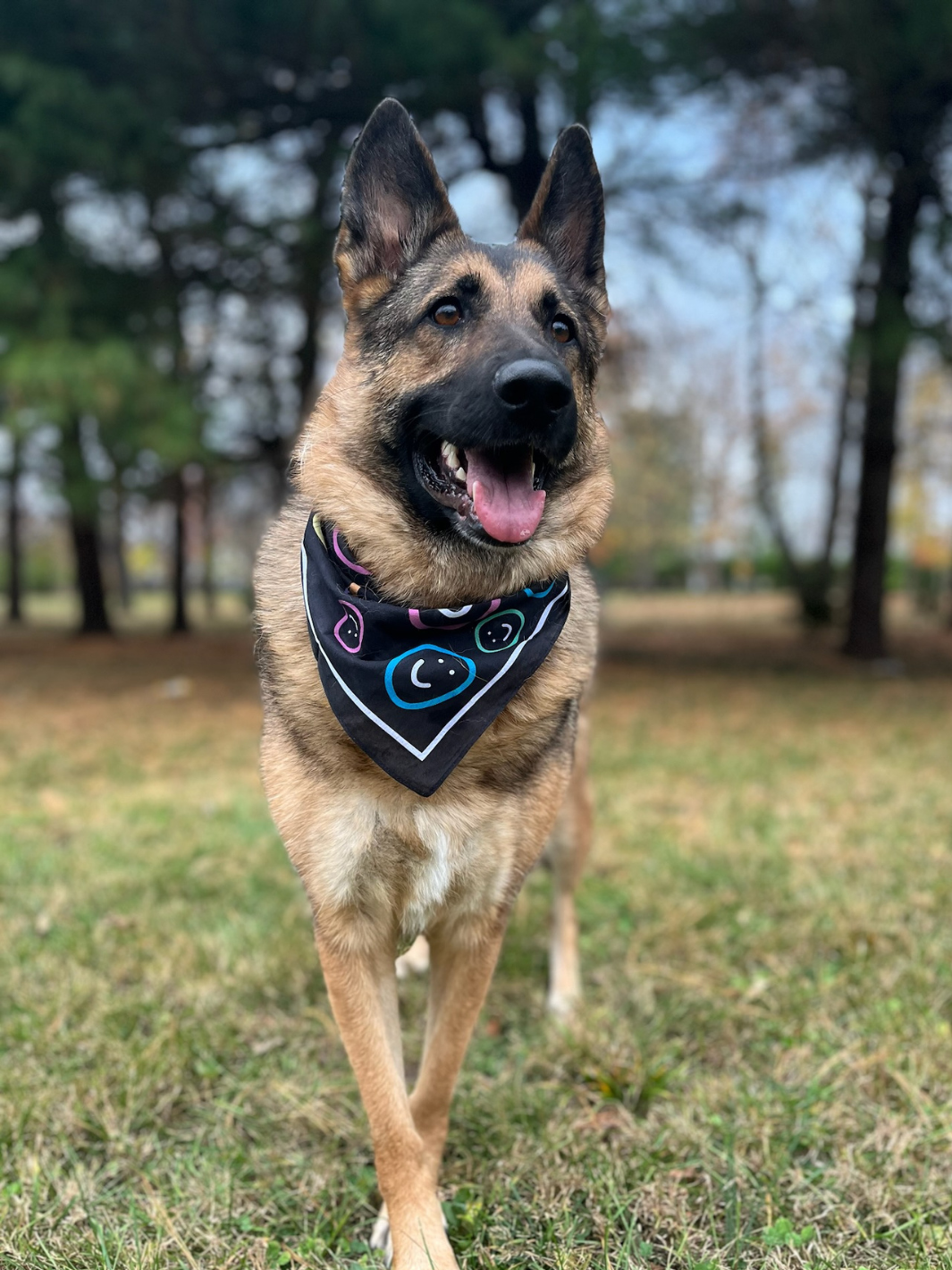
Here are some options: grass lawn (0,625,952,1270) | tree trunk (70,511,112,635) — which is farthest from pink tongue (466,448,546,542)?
tree trunk (70,511,112,635)

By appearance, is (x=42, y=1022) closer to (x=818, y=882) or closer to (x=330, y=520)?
(x=330, y=520)

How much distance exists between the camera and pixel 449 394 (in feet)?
7.38

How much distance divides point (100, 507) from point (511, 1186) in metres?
11.6

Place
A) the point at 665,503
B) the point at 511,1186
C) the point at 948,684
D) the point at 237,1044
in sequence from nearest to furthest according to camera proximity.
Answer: the point at 511,1186
the point at 237,1044
the point at 948,684
the point at 665,503

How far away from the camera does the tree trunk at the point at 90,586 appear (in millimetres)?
18750

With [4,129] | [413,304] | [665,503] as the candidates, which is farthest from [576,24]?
[665,503]

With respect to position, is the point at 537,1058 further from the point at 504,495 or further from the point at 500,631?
the point at 504,495

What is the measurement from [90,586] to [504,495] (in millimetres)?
18671

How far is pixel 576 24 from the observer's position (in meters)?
8.67

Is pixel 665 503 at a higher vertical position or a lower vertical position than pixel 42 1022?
higher

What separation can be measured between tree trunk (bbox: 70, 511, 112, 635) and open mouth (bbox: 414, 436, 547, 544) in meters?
18.0

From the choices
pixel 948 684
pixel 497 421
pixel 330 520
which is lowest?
pixel 948 684

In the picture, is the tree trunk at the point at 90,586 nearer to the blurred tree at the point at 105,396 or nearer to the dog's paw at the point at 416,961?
the blurred tree at the point at 105,396

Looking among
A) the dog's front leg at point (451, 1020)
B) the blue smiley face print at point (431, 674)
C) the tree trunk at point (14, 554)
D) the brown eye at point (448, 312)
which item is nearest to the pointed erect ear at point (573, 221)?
the brown eye at point (448, 312)
